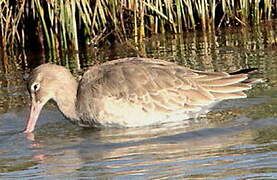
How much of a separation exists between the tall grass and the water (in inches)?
67.9

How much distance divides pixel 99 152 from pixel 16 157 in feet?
2.67

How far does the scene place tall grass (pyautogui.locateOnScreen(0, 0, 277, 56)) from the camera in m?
12.6

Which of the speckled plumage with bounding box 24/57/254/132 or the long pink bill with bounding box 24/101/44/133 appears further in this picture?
the long pink bill with bounding box 24/101/44/133

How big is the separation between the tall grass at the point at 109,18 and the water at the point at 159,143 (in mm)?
1725

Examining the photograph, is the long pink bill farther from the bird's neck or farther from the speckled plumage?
the bird's neck

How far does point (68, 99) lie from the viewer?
8.73m

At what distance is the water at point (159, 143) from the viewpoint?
6.23 metres

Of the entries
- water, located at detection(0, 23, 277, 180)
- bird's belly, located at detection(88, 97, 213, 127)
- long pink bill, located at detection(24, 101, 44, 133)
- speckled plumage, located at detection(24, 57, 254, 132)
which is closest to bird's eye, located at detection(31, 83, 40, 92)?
speckled plumage, located at detection(24, 57, 254, 132)

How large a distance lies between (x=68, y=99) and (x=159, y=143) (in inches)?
66.4

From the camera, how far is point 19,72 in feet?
39.5

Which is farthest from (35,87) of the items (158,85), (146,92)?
(158,85)

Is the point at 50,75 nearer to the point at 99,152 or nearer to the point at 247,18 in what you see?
the point at 99,152

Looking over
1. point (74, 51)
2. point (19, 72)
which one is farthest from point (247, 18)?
point (19, 72)

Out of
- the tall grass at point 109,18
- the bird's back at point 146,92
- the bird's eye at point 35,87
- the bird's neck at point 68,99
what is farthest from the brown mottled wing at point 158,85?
the tall grass at point 109,18
